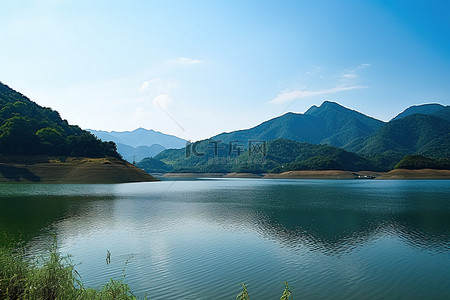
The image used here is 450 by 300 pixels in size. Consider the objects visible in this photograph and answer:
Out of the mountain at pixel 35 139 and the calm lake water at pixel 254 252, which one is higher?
the mountain at pixel 35 139

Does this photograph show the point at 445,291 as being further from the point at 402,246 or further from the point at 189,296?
the point at 189,296

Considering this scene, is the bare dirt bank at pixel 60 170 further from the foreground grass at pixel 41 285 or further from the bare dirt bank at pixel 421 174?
the bare dirt bank at pixel 421 174

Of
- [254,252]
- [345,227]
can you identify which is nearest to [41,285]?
[254,252]

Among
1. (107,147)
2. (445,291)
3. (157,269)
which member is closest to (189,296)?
(157,269)

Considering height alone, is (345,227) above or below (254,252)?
below

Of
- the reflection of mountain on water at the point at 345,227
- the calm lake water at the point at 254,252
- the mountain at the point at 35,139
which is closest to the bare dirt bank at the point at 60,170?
the mountain at the point at 35,139

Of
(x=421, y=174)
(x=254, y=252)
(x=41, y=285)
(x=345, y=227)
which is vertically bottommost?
(x=421, y=174)

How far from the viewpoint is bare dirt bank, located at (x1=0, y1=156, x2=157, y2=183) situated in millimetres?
97375

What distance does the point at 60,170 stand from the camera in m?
104

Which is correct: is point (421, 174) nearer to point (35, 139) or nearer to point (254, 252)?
point (254, 252)

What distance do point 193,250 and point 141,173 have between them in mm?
121294

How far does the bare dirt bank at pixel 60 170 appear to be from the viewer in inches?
3834

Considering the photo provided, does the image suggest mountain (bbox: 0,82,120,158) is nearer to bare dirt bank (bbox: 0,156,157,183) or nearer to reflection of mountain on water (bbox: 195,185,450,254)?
bare dirt bank (bbox: 0,156,157,183)

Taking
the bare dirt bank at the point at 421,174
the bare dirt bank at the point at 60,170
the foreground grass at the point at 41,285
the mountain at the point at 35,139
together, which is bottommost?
the bare dirt bank at the point at 421,174
